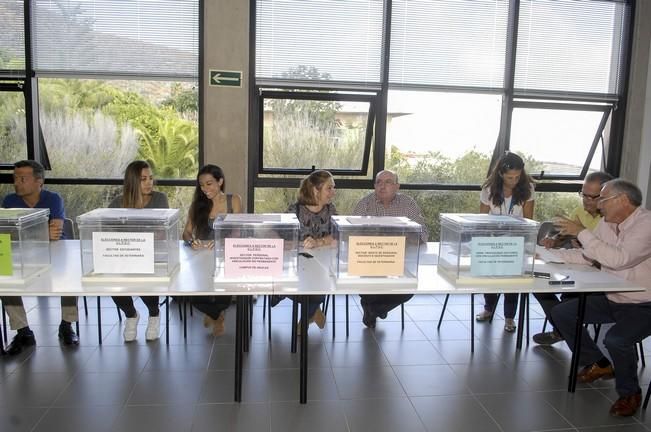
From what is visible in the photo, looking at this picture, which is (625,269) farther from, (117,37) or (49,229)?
(117,37)

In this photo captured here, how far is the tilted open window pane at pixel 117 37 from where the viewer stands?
4285 millimetres

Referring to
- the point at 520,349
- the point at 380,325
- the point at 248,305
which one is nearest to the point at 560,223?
the point at 520,349

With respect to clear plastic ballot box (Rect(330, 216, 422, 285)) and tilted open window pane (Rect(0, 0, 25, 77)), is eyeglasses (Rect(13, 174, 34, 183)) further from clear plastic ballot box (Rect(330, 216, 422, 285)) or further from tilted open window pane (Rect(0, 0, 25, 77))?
clear plastic ballot box (Rect(330, 216, 422, 285))

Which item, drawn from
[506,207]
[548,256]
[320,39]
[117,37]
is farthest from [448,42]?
[117,37]

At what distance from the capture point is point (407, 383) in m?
2.95

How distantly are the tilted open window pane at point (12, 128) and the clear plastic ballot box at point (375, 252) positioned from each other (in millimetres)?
3362

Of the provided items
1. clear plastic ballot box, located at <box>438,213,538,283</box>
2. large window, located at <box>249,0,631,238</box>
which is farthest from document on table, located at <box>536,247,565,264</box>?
large window, located at <box>249,0,631,238</box>

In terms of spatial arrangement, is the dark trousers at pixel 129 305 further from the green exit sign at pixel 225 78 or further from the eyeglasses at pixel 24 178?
the green exit sign at pixel 225 78

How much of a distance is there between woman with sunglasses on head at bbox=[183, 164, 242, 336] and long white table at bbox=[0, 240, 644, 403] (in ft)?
2.04

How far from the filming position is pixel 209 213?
11.8ft

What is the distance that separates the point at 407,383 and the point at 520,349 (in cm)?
102

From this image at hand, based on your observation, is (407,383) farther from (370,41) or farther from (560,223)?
(370,41)

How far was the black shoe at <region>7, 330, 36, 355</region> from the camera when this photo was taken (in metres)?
3.23

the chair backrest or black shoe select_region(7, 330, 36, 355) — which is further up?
the chair backrest
